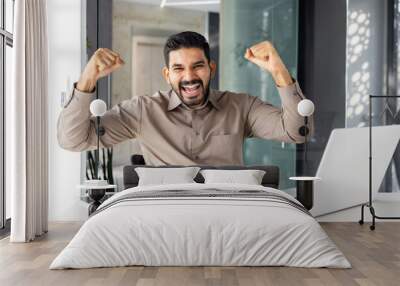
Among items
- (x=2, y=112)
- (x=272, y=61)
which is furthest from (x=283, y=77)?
(x=2, y=112)

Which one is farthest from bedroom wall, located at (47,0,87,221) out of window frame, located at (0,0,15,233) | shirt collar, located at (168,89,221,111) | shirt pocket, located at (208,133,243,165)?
shirt pocket, located at (208,133,243,165)

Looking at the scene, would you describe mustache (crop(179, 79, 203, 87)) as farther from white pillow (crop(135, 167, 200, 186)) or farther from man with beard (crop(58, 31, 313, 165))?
white pillow (crop(135, 167, 200, 186))

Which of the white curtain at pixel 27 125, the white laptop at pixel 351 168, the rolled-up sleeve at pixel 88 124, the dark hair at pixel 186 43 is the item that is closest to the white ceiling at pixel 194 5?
the dark hair at pixel 186 43

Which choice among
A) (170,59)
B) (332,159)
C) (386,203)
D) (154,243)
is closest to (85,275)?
(154,243)

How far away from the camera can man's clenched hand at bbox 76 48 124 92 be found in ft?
16.6

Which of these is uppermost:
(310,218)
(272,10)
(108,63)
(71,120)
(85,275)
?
(272,10)

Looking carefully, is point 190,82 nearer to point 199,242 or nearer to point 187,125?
point 187,125

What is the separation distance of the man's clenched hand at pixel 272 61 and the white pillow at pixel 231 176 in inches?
30.2

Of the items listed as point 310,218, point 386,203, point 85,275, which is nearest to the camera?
point 85,275

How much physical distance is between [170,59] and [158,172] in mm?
1050

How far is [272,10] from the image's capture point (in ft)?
22.7

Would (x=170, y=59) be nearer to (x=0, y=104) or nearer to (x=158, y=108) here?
(x=158, y=108)

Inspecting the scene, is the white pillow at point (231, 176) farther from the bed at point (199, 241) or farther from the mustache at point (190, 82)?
the bed at point (199, 241)

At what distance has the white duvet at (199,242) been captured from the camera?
381 centimetres
